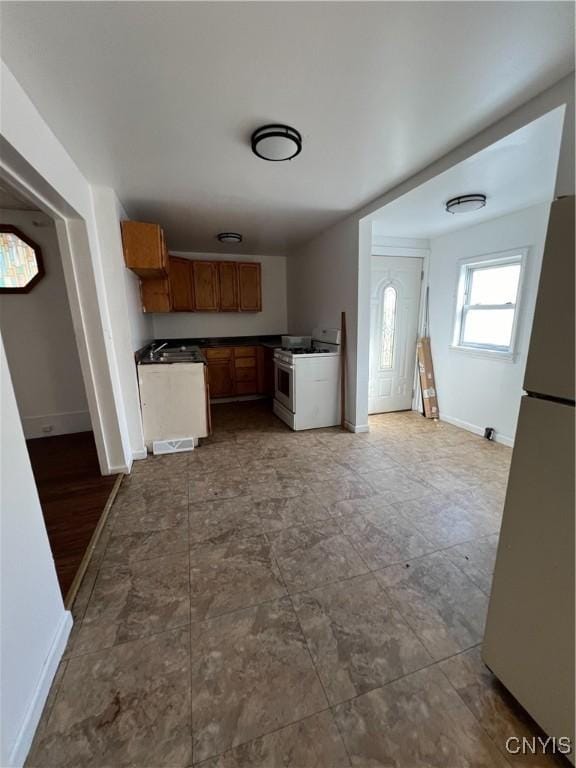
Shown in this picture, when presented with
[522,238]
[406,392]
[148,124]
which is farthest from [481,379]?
[148,124]

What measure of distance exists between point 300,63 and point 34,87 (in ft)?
3.93

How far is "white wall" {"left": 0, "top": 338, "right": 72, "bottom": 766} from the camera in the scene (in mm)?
916

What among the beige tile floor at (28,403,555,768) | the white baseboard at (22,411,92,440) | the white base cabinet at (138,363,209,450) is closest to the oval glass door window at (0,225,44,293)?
the white baseboard at (22,411,92,440)

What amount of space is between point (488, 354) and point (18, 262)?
16.5 ft

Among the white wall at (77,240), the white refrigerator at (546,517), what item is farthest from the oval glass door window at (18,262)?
the white refrigerator at (546,517)

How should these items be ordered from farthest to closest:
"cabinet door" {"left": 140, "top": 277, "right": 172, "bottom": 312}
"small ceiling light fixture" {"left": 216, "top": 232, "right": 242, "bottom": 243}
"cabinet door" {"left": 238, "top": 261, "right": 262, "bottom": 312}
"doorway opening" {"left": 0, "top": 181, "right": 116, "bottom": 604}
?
"cabinet door" {"left": 238, "top": 261, "right": 262, "bottom": 312} → "small ceiling light fixture" {"left": 216, "top": 232, "right": 242, "bottom": 243} → "cabinet door" {"left": 140, "top": 277, "right": 172, "bottom": 312} → "doorway opening" {"left": 0, "top": 181, "right": 116, "bottom": 604}

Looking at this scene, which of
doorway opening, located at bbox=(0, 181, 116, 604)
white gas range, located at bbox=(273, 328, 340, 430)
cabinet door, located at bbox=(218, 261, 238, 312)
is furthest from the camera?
cabinet door, located at bbox=(218, 261, 238, 312)

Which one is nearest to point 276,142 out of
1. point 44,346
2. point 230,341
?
Result: point 44,346

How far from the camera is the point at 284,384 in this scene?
3939mm

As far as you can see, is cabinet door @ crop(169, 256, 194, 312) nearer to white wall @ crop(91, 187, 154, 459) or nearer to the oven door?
white wall @ crop(91, 187, 154, 459)

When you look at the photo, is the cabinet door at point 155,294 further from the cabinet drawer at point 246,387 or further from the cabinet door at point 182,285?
the cabinet drawer at point 246,387

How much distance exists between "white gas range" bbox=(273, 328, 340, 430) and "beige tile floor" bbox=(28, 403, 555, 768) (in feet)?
4.04

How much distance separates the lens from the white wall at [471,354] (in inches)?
116

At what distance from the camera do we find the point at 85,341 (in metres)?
2.40
